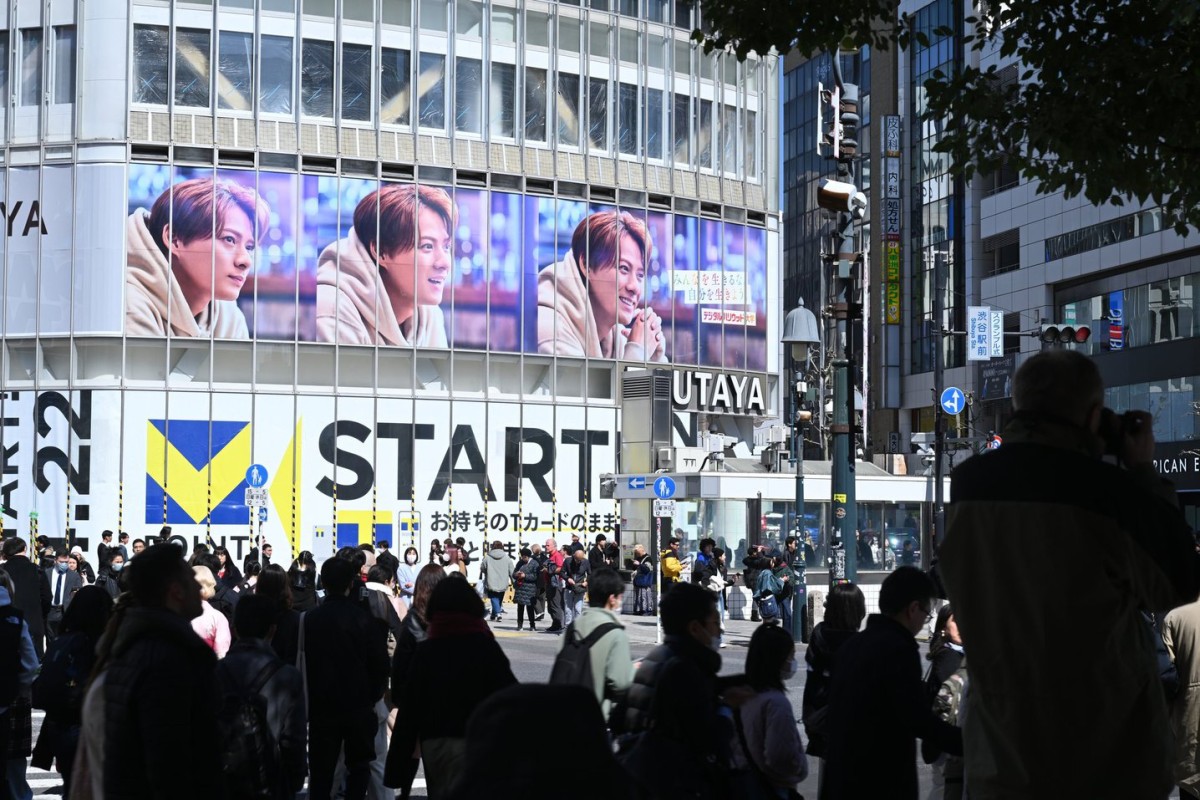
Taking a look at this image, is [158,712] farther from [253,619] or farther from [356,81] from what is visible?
[356,81]

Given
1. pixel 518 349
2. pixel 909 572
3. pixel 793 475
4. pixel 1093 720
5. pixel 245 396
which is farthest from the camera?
pixel 518 349

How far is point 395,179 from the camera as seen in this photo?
4844 cm

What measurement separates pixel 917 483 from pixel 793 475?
129 inches

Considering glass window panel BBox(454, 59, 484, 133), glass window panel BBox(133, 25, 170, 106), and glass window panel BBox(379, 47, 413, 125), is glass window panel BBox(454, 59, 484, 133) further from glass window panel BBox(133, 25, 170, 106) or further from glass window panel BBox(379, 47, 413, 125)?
glass window panel BBox(133, 25, 170, 106)

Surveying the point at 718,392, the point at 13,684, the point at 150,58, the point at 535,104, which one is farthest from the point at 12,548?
the point at 718,392

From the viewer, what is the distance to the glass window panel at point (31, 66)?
47.3m

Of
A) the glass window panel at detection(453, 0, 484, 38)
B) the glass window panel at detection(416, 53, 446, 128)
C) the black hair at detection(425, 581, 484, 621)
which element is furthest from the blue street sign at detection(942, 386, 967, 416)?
the black hair at detection(425, 581, 484, 621)

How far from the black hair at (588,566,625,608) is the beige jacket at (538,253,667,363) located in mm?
41869

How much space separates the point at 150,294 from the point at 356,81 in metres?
8.80

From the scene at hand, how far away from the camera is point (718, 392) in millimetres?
53094

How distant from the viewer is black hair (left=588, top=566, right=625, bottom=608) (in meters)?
8.20

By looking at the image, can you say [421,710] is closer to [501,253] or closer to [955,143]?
[955,143]

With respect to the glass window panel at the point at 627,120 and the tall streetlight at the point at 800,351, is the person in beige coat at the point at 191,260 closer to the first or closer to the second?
the glass window panel at the point at 627,120

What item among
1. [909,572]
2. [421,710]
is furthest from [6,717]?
[909,572]
